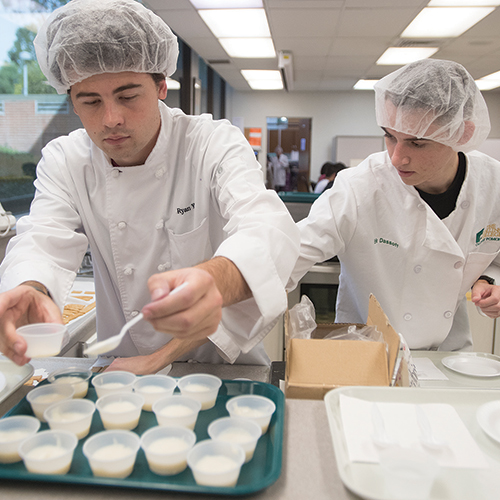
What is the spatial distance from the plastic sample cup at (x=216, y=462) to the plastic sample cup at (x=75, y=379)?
0.32 meters

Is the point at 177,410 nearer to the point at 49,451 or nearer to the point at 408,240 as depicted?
the point at 49,451

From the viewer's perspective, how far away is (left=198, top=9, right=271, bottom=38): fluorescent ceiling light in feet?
15.1

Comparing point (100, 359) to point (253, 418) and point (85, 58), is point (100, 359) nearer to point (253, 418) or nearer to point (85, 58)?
point (253, 418)

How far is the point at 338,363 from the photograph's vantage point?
0.98 meters

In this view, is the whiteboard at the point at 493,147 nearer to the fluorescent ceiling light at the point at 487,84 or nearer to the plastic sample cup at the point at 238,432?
the fluorescent ceiling light at the point at 487,84

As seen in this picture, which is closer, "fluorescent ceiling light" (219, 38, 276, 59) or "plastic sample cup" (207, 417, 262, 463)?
"plastic sample cup" (207, 417, 262, 463)

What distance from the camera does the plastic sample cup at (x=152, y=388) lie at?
0.86 metres

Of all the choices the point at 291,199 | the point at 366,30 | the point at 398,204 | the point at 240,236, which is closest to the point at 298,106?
the point at 366,30

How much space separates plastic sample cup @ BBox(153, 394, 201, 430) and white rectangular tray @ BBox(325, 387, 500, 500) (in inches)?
9.5

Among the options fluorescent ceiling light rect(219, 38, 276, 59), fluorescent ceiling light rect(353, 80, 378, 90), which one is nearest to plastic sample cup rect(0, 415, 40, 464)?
fluorescent ceiling light rect(219, 38, 276, 59)

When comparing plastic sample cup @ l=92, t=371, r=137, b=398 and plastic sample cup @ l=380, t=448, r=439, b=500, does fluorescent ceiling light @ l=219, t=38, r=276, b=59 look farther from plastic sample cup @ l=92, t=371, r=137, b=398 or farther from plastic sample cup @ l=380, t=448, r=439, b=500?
plastic sample cup @ l=380, t=448, r=439, b=500

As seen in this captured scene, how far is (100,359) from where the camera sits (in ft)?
4.16

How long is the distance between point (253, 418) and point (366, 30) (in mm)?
5306

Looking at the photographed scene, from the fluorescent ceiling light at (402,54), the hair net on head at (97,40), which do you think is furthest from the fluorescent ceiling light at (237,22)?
the hair net on head at (97,40)
